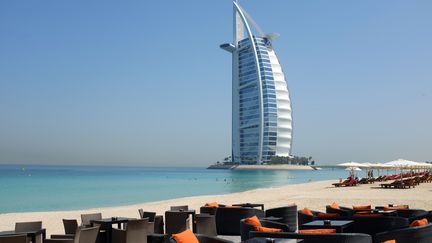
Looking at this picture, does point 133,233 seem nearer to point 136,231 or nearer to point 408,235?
point 136,231

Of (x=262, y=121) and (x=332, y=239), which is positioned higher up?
(x=262, y=121)

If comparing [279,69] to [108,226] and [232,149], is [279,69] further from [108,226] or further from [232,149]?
[108,226]

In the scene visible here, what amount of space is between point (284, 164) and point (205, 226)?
111832mm

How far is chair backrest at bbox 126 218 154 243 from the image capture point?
7098 mm

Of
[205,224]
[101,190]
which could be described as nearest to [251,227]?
[205,224]

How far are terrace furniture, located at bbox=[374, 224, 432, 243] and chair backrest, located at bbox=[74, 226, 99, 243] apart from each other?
3.66 meters

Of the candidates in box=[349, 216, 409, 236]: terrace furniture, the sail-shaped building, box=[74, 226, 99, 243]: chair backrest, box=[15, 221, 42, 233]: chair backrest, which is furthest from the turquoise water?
the sail-shaped building

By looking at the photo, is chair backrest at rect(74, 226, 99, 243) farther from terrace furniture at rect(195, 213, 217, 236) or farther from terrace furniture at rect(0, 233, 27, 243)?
terrace furniture at rect(195, 213, 217, 236)

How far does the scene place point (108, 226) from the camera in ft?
24.8

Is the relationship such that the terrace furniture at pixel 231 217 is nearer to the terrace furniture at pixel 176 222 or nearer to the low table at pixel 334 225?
the terrace furniture at pixel 176 222

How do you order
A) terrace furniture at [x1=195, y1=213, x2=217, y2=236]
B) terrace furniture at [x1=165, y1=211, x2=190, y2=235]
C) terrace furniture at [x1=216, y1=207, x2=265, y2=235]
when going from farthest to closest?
1. terrace furniture at [x1=216, y1=207, x2=265, y2=235]
2. terrace furniture at [x1=165, y1=211, x2=190, y2=235]
3. terrace furniture at [x1=195, y1=213, x2=217, y2=236]

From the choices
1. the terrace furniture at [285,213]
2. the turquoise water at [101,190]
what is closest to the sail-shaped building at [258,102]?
the turquoise water at [101,190]

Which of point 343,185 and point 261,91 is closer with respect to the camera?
point 343,185

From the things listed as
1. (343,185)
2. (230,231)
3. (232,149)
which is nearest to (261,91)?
(232,149)
